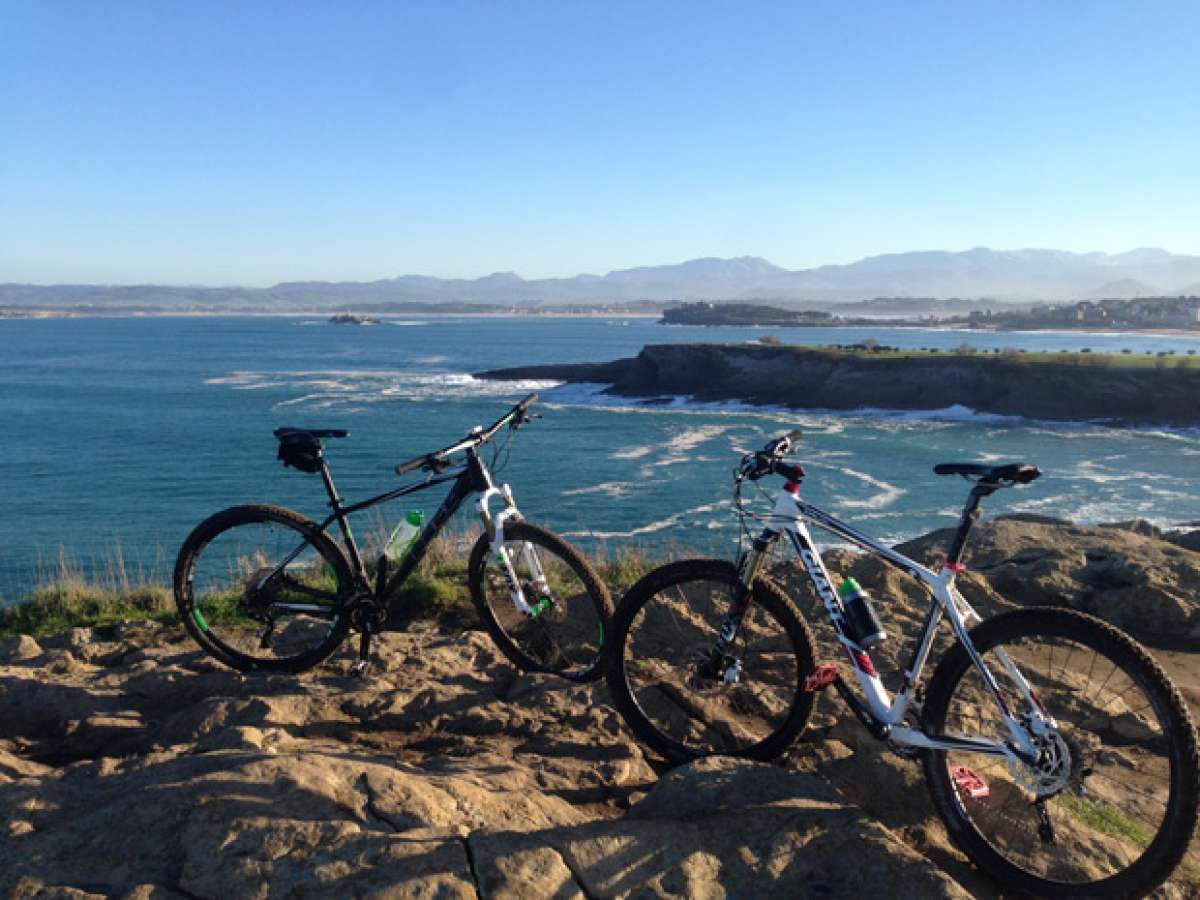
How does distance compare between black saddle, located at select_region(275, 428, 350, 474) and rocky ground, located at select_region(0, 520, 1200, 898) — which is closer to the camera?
rocky ground, located at select_region(0, 520, 1200, 898)

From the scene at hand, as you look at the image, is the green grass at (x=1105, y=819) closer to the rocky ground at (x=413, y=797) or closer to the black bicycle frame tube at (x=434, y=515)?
the rocky ground at (x=413, y=797)

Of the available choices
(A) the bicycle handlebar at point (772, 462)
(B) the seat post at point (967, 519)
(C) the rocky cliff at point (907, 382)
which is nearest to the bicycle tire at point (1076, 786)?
(B) the seat post at point (967, 519)

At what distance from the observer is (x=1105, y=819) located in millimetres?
3898

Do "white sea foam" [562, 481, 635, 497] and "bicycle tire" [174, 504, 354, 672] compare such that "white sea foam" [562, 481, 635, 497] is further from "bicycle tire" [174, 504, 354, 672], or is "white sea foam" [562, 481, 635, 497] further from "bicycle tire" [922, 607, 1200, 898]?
"bicycle tire" [922, 607, 1200, 898]

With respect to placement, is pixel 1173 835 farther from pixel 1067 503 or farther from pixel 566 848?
pixel 1067 503

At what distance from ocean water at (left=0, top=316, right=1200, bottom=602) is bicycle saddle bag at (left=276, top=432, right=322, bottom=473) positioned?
152 inches

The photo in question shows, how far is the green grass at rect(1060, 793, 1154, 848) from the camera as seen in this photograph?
380cm

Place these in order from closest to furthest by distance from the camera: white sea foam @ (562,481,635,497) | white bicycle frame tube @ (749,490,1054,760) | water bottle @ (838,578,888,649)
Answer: white bicycle frame tube @ (749,490,1054,760), water bottle @ (838,578,888,649), white sea foam @ (562,481,635,497)

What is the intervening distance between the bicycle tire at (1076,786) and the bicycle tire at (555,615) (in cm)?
207

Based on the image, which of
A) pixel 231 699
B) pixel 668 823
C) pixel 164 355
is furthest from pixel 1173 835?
pixel 164 355

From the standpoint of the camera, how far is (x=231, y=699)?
487 cm

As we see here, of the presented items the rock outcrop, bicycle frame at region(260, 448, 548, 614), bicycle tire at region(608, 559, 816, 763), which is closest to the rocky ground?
the rock outcrop

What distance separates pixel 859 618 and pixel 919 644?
0.90ft

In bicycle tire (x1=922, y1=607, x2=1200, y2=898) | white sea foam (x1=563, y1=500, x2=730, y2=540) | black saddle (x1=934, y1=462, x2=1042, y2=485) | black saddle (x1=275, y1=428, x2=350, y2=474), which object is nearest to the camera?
bicycle tire (x1=922, y1=607, x2=1200, y2=898)
